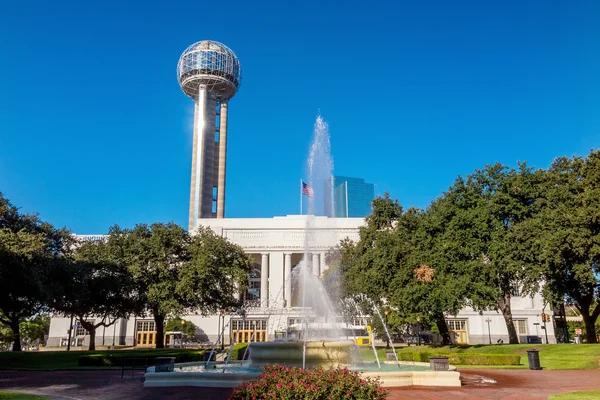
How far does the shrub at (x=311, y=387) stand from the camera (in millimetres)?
9203

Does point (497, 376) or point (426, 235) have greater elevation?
point (426, 235)

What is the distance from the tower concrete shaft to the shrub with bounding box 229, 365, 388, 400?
3459 inches

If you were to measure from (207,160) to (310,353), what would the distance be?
8575 cm

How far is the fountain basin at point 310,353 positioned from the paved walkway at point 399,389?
267cm

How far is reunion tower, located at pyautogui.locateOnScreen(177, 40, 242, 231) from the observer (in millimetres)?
98188

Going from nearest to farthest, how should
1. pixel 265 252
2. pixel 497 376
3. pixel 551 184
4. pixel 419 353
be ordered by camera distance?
pixel 497 376, pixel 419 353, pixel 551 184, pixel 265 252

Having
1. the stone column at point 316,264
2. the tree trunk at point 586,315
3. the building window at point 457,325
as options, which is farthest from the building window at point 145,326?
the tree trunk at point 586,315

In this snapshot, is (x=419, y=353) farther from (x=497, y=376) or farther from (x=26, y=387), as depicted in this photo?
(x=26, y=387)

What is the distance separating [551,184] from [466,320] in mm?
39734

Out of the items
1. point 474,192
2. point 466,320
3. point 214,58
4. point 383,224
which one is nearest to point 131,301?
point 383,224

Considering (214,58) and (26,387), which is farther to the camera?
(214,58)

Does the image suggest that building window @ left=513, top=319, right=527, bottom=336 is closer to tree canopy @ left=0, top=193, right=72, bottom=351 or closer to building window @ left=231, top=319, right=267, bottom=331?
building window @ left=231, top=319, right=267, bottom=331

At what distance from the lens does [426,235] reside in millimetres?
38219

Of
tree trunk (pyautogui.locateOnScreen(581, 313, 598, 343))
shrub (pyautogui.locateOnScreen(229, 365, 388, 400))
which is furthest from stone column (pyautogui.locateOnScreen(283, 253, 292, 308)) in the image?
shrub (pyautogui.locateOnScreen(229, 365, 388, 400))
